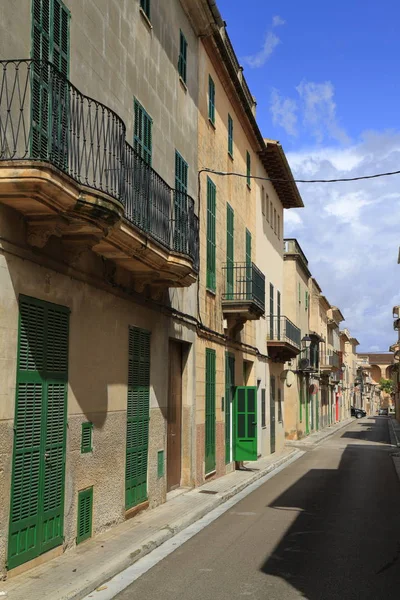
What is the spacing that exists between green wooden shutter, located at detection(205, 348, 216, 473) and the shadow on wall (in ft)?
6.77

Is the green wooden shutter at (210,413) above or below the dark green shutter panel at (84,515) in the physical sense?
above

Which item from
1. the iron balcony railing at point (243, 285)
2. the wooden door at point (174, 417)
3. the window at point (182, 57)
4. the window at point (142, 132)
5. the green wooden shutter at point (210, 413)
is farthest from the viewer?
the iron balcony railing at point (243, 285)

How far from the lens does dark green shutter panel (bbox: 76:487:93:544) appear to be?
31.9ft

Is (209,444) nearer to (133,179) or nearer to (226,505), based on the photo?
(226,505)

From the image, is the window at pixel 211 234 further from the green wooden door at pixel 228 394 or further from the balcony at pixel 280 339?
the balcony at pixel 280 339

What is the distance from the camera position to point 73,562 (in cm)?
871

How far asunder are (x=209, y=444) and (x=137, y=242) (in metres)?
8.78

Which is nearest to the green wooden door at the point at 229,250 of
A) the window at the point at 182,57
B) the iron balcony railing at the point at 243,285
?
the iron balcony railing at the point at 243,285

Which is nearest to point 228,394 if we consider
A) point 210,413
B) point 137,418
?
point 210,413

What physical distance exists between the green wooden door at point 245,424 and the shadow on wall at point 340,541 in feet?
6.16

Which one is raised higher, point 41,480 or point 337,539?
point 41,480

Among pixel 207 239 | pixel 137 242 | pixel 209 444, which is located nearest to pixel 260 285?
pixel 207 239

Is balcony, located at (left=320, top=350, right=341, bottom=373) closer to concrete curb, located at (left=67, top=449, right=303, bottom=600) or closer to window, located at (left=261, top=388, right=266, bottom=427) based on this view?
window, located at (left=261, top=388, right=266, bottom=427)

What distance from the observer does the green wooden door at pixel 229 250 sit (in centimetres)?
1989
